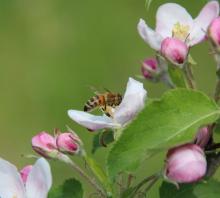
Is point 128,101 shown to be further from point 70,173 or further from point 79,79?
point 79,79

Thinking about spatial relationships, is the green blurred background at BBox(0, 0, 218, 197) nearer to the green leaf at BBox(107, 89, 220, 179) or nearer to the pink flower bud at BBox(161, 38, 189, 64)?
the pink flower bud at BBox(161, 38, 189, 64)

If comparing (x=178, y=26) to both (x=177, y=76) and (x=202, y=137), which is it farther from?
(x=202, y=137)

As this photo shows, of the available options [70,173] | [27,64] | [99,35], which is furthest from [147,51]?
[70,173]

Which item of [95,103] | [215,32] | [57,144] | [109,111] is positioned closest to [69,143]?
[57,144]

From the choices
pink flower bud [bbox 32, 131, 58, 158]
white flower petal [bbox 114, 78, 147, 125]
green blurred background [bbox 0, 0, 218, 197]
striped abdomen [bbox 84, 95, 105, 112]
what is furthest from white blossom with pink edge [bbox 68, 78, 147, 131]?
green blurred background [bbox 0, 0, 218, 197]

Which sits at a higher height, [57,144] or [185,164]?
[57,144]

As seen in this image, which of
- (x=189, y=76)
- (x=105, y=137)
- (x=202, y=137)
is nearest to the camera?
(x=202, y=137)
